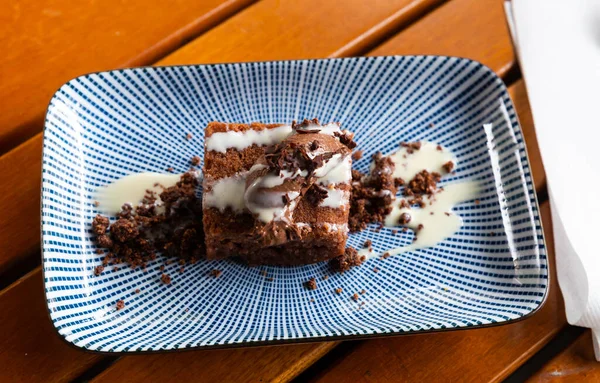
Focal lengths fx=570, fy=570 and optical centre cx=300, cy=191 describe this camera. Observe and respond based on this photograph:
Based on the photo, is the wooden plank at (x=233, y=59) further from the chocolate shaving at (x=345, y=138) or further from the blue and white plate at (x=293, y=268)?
the chocolate shaving at (x=345, y=138)

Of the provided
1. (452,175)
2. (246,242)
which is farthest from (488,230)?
(246,242)

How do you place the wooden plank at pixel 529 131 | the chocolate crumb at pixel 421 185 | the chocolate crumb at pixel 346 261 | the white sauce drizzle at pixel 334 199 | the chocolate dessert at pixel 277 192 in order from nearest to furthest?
the chocolate dessert at pixel 277 192
the white sauce drizzle at pixel 334 199
the chocolate crumb at pixel 346 261
the chocolate crumb at pixel 421 185
the wooden plank at pixel 529 131

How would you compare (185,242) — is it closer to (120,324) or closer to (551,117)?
(120,324)

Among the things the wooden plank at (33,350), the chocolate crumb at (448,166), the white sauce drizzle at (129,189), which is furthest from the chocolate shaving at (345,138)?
the wooden plank at (33,350)

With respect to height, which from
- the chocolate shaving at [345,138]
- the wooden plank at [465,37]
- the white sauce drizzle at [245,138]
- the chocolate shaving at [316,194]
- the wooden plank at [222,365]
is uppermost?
the wooden plank at [465,37]

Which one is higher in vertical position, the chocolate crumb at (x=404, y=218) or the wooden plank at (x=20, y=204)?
the wooden plank at (x=20, y=204)

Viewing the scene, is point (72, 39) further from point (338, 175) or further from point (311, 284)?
point (311, 284)
